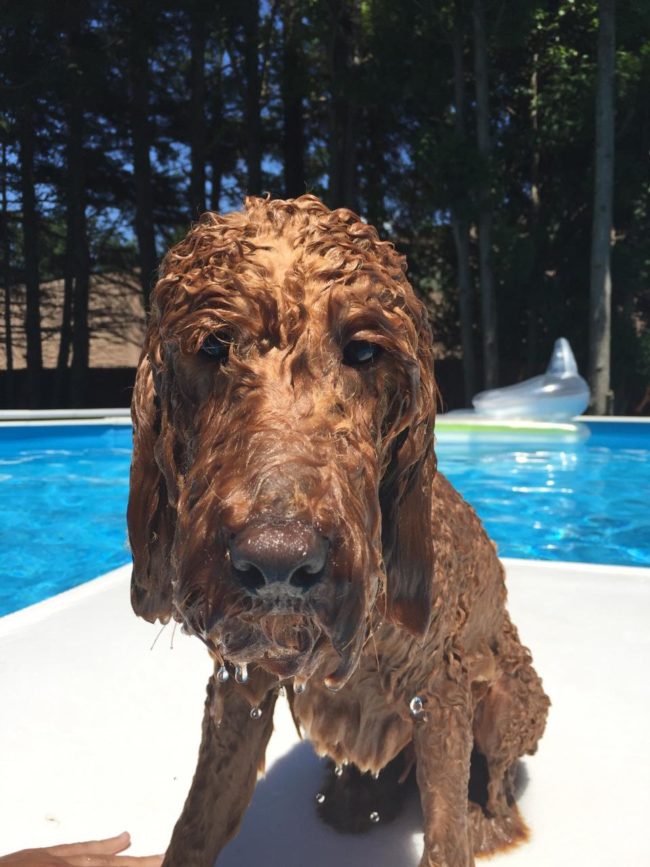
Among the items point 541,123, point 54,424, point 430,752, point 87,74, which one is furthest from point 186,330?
point 87,74

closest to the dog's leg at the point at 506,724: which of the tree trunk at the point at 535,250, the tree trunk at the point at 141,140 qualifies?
the tree trunk at the point at 535,250

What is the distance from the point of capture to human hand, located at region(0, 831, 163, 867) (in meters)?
1.85

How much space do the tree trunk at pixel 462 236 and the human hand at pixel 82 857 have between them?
627 inches

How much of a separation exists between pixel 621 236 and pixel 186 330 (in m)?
19.9

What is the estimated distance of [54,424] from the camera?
1277 cm

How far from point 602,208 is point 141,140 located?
12307 millimetres

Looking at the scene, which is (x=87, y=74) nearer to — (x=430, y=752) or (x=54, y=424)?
(x=54, y=424)

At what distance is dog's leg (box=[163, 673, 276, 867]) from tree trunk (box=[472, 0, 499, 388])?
15729 millimetres

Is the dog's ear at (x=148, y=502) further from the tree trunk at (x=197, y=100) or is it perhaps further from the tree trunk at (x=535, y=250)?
the tree trunk at (x=197, y=100)

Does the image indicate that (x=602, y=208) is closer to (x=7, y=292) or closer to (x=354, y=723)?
(x=354, y=723)

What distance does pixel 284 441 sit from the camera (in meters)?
1.21

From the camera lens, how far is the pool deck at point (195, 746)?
6.89 feet

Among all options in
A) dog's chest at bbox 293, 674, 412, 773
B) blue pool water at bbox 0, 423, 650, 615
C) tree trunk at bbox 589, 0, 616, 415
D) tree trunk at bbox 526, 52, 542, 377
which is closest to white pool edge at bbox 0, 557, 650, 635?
dog's chest at bbox 293, 674, 412, 773

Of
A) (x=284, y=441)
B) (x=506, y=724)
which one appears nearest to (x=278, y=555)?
(x=284, y=441)
